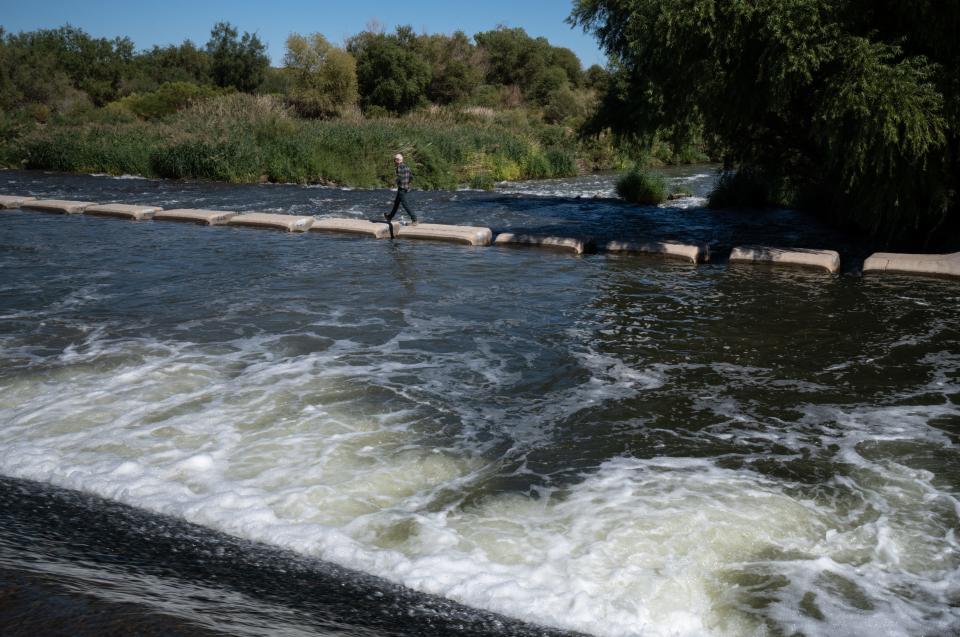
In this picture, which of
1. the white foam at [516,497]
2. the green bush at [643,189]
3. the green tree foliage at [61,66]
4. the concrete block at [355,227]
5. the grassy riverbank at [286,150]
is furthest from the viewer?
the green tree foliage at [61,66]

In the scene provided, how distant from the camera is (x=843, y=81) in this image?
11141mm

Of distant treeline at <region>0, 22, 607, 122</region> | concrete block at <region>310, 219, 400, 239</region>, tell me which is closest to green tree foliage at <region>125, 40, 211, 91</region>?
distant treeline at <region>0, 22, 607, 122</region>

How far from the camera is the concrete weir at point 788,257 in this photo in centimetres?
1280

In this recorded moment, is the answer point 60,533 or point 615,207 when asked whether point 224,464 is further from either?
point 615,207

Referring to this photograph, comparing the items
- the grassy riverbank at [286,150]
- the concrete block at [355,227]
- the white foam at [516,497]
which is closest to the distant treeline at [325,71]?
the grassy riverbank at [286,150]

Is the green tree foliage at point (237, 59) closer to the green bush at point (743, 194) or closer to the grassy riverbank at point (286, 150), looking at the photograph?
the grassy riverbank at point (286, 150)

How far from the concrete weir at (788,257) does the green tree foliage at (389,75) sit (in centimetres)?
4020

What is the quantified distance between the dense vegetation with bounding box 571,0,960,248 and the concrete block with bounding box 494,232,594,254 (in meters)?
2.60

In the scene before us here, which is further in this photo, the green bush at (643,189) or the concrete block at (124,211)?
the green bush at (643,189)

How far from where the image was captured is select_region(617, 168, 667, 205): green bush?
22750mm

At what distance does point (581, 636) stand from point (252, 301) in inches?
314

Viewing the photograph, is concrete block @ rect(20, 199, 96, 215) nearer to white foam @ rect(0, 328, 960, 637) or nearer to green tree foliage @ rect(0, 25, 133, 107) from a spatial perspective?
white foam @ rect(0, 328, 960, 637)

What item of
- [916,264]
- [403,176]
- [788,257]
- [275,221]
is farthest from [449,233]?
[916,264]

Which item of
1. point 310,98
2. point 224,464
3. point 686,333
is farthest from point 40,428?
point 310,98
